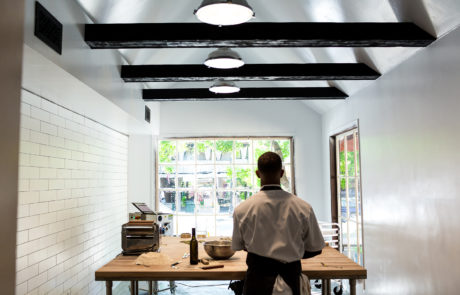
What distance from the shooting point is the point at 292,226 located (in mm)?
2314

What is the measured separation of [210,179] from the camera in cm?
784

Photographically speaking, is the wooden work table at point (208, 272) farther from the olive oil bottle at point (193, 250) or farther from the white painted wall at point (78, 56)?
the white painted wall at point (78, 56)

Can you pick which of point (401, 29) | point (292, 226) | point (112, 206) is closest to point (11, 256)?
point (292, 226)

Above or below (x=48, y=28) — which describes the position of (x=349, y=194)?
below

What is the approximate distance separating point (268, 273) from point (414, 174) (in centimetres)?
206

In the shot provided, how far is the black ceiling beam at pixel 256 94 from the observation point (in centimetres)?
596

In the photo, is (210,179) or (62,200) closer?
(62,200)

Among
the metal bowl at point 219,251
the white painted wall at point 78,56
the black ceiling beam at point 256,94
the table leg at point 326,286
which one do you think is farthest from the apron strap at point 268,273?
the black ceiling beam at point 256,94

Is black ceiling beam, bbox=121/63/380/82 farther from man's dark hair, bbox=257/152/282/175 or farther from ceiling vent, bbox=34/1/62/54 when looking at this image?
man's dark hair, bbox=257/152/282/175

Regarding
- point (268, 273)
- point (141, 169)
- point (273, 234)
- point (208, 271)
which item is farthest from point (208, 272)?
point (141, 169)

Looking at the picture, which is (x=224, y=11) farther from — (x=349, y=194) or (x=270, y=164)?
(x=349, y=194)

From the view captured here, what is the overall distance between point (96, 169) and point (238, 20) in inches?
130

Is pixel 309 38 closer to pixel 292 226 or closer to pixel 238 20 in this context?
pixel 238 20

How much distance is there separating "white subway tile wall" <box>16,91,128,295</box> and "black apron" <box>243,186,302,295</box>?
1.99 m
